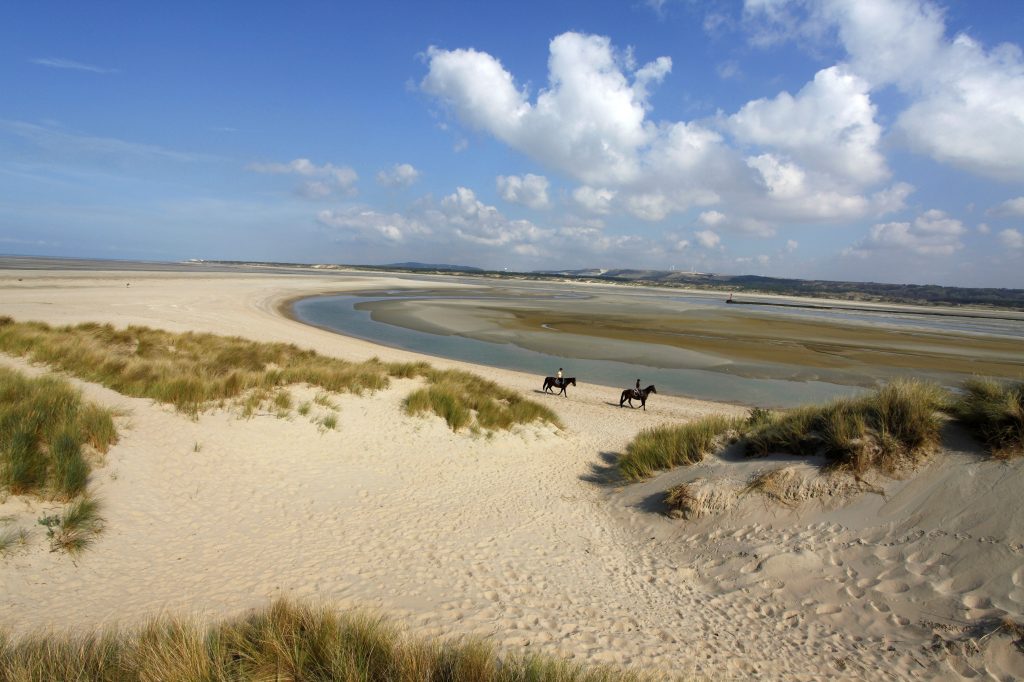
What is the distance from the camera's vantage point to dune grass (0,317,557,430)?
10.1m

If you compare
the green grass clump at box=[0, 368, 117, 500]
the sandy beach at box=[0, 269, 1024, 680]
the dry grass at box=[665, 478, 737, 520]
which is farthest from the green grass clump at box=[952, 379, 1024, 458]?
the green grass clump at box=[0, 368, 117, 500]

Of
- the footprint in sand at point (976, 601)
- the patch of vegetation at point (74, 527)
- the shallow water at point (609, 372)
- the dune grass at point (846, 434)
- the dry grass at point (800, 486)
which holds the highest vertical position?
the dune grass at point (846, 434)

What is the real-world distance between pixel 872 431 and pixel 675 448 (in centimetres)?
280

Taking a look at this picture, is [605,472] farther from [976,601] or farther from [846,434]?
[976,601]

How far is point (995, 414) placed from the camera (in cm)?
622

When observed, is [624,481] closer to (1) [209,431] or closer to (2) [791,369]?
(1) [209,431]

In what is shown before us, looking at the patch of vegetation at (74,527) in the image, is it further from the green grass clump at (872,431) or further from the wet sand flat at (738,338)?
the wet sand flat at (738,338)

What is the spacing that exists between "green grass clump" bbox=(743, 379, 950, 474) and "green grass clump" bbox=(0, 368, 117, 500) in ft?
29.5

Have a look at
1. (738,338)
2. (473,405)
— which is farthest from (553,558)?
(738,338)

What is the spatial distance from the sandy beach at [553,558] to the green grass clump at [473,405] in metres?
2.14

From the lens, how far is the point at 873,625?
15.4 ft

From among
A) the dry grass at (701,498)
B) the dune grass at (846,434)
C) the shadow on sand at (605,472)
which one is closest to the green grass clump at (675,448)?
the dune grass at (846,434)

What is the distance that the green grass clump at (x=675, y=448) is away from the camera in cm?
855

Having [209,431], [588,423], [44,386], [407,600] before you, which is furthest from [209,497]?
[588,423]
